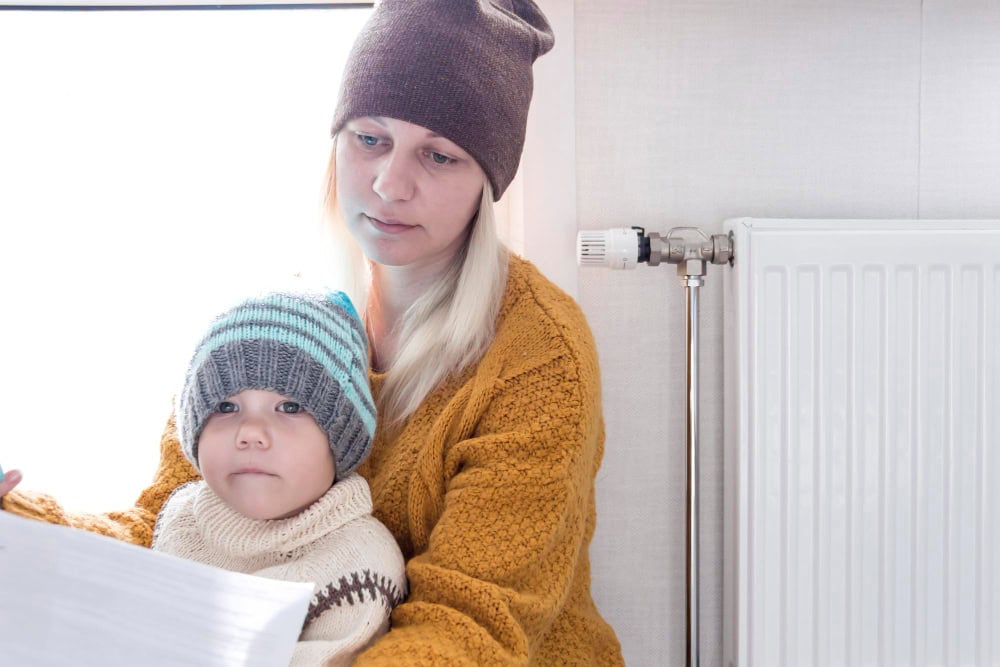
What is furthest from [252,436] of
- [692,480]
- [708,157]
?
[708,157]

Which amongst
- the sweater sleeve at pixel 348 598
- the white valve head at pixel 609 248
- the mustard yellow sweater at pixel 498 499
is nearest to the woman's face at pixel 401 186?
the mustard yellow sweater at pixel 498 499

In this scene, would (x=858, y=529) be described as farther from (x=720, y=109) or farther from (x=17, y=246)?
(x=17, y=246)

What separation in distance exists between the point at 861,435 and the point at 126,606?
104 cm

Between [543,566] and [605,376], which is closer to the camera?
[543,566]

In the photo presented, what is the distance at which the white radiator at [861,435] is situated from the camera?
4.27 ft

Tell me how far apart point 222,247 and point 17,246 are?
32 cm

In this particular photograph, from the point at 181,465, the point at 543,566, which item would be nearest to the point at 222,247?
the point at 181,465

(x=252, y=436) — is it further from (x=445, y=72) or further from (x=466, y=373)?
(x=445, y=72)

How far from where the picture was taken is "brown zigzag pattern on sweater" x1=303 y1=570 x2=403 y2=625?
0.84 metres

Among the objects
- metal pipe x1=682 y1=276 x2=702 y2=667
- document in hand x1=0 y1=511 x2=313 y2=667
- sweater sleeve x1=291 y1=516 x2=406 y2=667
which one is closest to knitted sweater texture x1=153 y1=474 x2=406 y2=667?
sweater sleeve x1=291 y1=516 x2=406 y2=667

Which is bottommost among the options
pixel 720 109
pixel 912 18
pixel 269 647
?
pixel 269 647

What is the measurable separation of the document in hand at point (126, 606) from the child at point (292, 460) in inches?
6.4

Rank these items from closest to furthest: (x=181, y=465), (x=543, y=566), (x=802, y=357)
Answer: (x=543, y=566)
(x=181, y=465)
(x=802, y=357)

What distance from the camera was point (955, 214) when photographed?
146 cm
